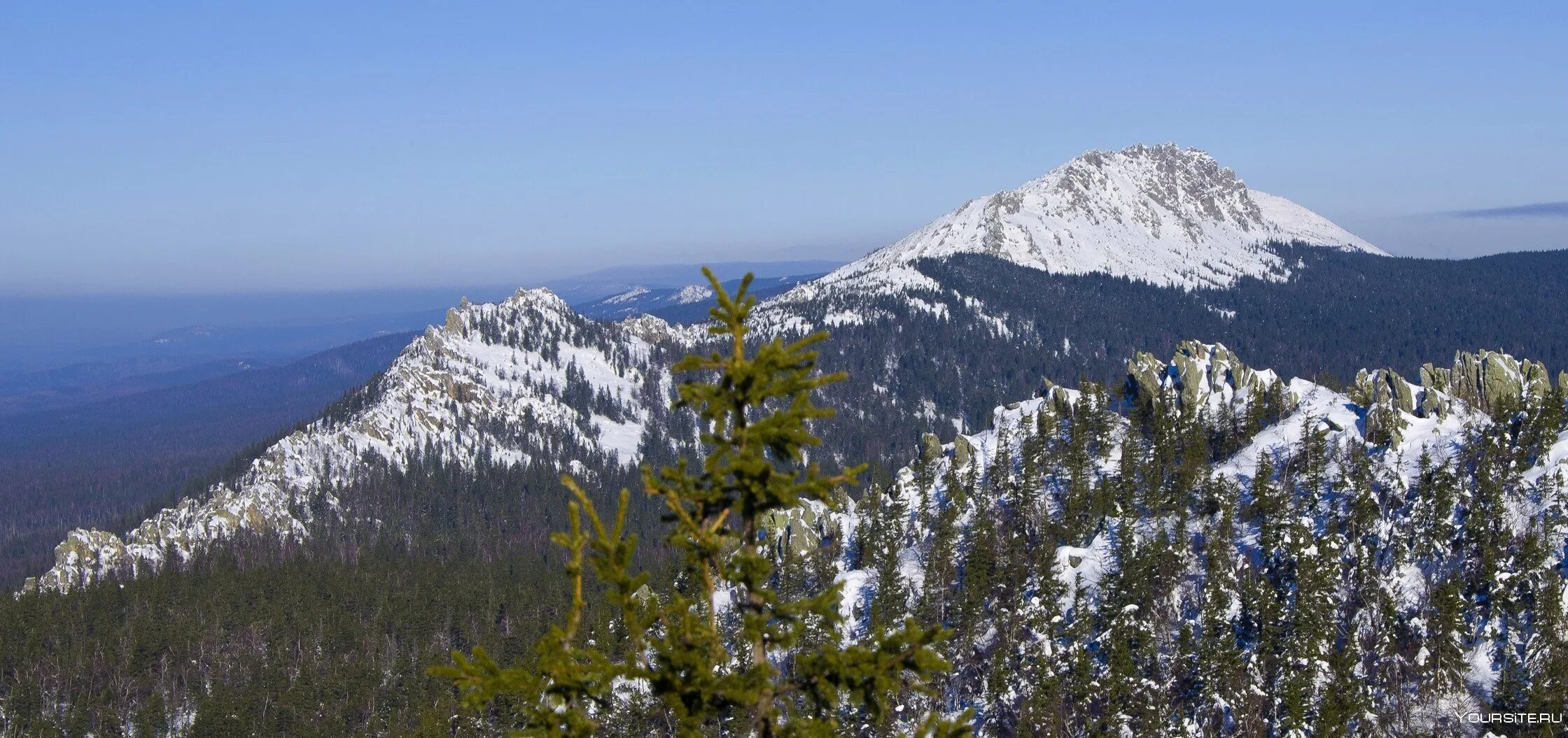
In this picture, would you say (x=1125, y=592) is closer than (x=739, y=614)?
No

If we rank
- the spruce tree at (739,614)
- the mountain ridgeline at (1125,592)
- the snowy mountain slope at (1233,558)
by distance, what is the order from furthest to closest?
the mountain ridgeline at (1125,592) → the snowy mountain slope at (1233,558) → the spruce tree at (739,614)

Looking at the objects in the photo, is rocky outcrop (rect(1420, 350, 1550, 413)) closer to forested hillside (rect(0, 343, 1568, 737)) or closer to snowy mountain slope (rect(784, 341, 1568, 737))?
forested hillside (rect(0, 343, 1568, 737))

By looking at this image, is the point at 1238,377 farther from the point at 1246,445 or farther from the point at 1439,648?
the point at 1439,648

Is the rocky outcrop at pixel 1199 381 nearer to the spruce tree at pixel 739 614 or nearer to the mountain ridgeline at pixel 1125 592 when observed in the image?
the mountain ridgeline at pixel 1125 592

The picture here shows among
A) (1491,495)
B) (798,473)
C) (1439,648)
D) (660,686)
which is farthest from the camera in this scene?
(1491,495)

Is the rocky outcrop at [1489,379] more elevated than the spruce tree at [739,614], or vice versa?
the spruce tree at [739,614]

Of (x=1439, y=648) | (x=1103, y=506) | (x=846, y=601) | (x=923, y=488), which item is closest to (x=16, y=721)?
(x=846, y=601)

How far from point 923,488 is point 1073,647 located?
3584 centimetres

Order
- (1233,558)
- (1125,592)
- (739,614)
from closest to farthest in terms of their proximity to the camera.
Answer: (739,614), (1125,592), (1233,558)

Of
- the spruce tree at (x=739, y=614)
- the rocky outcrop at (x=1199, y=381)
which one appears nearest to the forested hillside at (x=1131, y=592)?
the rocky outcrop at (x=1199, y=381)

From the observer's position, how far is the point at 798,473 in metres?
13.8

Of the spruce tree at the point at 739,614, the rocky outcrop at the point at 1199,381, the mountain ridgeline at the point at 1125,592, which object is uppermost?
the spruce tree at the point at 739,614

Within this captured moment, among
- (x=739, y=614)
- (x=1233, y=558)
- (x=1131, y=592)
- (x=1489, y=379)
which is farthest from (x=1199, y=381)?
(x=739, y=614)

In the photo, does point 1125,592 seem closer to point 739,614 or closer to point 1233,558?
point 1233,558
